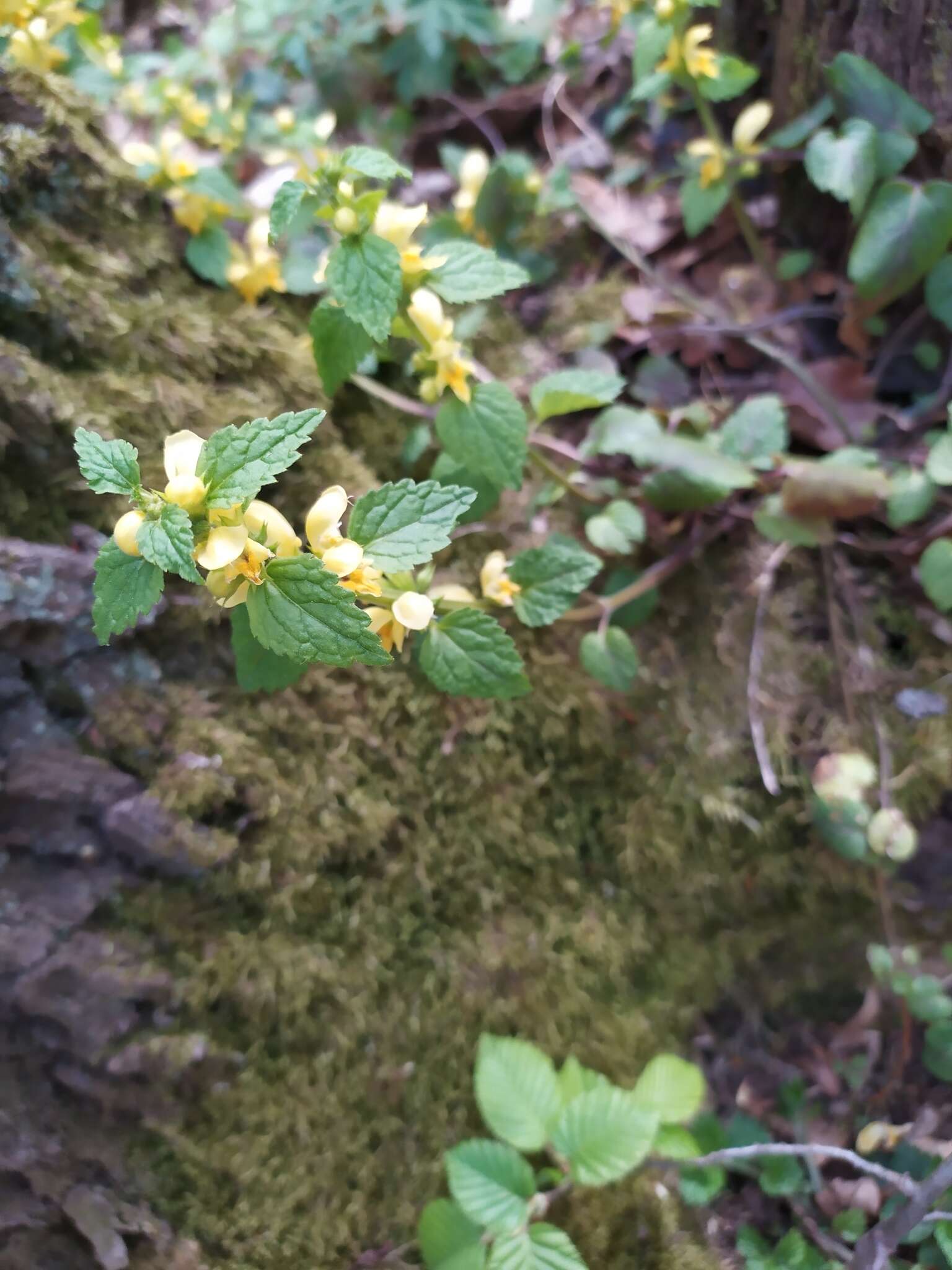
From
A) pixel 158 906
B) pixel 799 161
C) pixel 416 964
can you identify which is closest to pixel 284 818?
pixel 158 906

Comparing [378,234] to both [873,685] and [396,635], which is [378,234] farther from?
[873,685]

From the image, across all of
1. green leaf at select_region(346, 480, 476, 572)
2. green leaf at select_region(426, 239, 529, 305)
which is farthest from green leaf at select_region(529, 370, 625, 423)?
green leaf at select_region(346, 480, 476, 572)

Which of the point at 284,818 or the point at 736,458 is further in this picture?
the point at 736,458

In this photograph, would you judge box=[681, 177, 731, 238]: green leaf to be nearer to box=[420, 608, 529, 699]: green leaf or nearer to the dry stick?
the dry stick

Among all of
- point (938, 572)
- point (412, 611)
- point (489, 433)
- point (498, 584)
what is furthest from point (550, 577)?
point (938, 572)

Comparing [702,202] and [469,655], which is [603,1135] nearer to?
[469,655]

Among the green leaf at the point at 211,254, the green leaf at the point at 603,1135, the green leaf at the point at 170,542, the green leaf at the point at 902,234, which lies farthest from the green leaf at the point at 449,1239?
the green leaf at the point at 902,234
